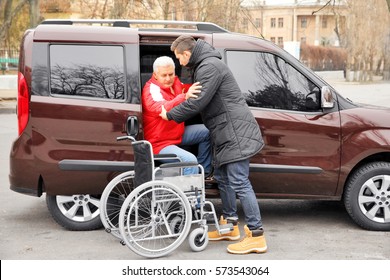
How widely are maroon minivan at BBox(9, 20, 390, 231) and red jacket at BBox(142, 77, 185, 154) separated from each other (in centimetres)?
9

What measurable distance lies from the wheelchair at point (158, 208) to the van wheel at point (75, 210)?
516 millimetres

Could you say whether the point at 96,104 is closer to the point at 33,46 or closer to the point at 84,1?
the point at 33,46

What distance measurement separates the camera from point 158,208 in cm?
536

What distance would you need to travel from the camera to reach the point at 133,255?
5.42 m

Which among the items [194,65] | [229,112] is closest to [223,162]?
[229,112]

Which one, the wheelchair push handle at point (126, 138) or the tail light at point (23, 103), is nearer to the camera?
the wheelchair push handle at point (126, 138)

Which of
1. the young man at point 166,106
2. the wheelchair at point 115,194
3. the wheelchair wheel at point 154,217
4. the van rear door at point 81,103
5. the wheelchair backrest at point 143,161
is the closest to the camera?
the wheelchair wheel at point 154,217

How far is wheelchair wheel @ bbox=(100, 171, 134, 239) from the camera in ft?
18.2

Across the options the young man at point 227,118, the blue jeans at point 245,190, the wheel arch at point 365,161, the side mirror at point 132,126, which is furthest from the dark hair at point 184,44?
the wheel arch at point 365,161

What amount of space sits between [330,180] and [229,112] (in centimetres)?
136

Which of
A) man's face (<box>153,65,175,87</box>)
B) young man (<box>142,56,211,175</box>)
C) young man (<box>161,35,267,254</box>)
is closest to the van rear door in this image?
young man (<box>142,56,211,175</box>)

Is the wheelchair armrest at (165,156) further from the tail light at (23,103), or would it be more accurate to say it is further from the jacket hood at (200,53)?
→ the tail light at (23,103)

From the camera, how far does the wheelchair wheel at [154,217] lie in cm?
523

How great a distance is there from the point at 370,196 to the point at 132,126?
238 centimetres
